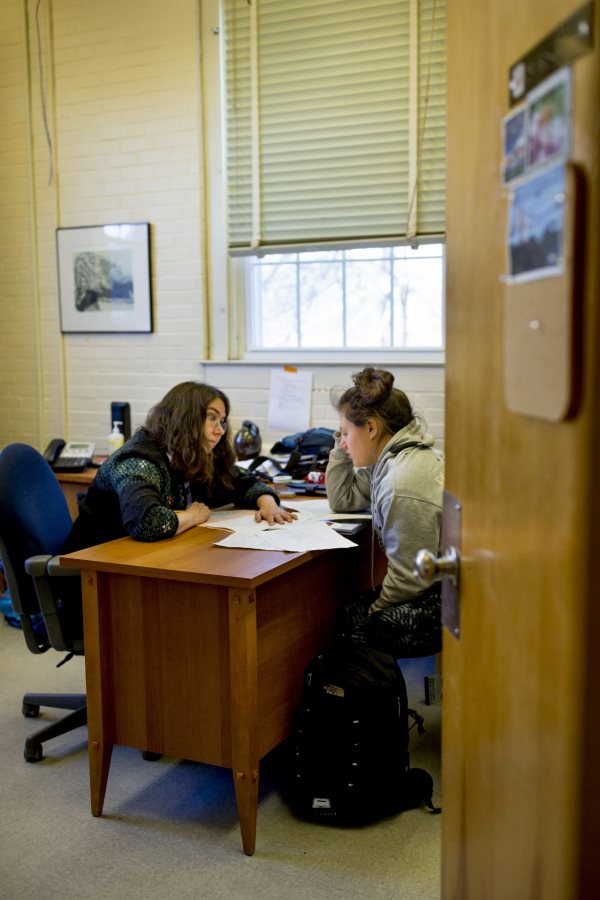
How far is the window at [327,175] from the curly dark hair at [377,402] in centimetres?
129

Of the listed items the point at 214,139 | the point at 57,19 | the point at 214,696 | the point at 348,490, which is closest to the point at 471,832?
the point at 214,696

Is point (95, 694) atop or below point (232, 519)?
below

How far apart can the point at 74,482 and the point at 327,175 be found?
1839 mm

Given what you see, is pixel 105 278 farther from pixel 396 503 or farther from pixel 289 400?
pixel 396 503

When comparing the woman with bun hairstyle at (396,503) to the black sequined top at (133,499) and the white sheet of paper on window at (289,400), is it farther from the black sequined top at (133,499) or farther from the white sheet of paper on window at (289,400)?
the white sheet of paper on window at (289,400)

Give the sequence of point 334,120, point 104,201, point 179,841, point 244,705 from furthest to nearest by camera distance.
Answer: point 104,201
point 334,120
point 179,841
point 244,705

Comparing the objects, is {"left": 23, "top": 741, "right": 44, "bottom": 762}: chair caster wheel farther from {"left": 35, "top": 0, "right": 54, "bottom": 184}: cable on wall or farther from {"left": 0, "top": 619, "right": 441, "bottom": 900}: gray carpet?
{"left": 35, "top": 0, "right": 54, "bottom": 184}: cable on wall

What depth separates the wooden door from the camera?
65 centimetres

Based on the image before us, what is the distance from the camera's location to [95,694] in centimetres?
230

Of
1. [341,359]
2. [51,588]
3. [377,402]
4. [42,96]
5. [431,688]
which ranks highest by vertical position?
[42,96]

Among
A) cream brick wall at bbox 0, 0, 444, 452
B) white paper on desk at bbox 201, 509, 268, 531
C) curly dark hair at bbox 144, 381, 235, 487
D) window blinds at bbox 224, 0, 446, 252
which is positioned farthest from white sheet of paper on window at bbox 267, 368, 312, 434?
curly dark hair at bbox 144, 381, 235, 487

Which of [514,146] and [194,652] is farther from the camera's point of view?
[194,652]

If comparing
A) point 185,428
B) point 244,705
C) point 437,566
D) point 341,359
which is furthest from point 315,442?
point 437,566

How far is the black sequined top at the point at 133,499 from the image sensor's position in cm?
245
